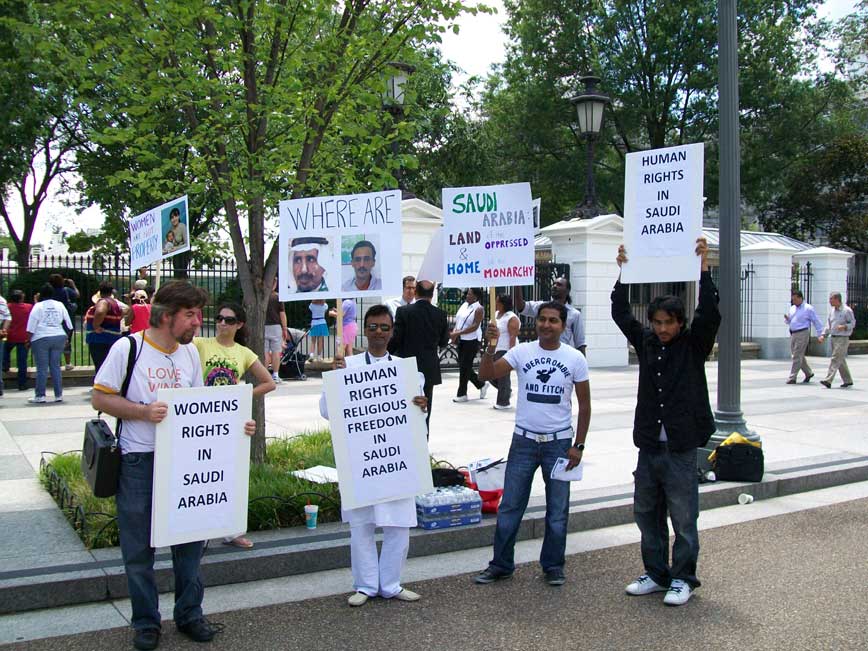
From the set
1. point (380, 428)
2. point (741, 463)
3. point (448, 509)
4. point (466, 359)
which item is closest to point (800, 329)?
point (466, 359)

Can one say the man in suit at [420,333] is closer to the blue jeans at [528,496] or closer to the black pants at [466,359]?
the blue jeans at [528,496]

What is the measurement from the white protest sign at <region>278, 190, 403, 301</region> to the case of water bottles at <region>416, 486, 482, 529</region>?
5.21 feet

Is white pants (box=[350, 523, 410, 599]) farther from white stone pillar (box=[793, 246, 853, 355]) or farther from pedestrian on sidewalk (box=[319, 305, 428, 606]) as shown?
white stone pillar (box=[793, 246, 853, 355])

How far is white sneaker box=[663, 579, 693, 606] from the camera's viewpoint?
5074 mm

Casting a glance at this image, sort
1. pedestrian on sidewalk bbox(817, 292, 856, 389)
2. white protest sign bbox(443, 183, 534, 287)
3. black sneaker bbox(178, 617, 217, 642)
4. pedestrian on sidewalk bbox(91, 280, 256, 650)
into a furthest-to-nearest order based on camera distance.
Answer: pedestrian on sidewalk bbox(817, 292, 856, 389)
white protest sign bbox(443, 183, 534, 287)
black sneaker bbox(178, 617, 217, 642)
pedestrian on sidewalk bbox(91, 280, 256, 650)

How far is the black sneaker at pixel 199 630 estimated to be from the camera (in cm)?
452

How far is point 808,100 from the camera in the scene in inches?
1176

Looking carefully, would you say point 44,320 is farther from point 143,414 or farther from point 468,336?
point 143,414

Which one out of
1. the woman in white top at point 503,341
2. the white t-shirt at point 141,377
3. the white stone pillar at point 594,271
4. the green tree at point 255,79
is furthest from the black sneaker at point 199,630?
the white stone pillar at point 594,271

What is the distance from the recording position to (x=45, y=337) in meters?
12.7

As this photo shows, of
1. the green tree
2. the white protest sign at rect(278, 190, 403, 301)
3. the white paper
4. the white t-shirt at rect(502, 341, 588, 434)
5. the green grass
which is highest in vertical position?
the green tree

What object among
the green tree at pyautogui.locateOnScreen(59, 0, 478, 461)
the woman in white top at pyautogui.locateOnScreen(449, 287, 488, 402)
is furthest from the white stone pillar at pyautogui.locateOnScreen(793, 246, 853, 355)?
the green tree at pyautogui.locateOnScreen(59, 0, 478, 461)

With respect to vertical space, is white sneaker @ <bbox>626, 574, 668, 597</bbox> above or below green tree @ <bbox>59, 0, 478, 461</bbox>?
below

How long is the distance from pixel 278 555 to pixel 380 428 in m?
1.18
